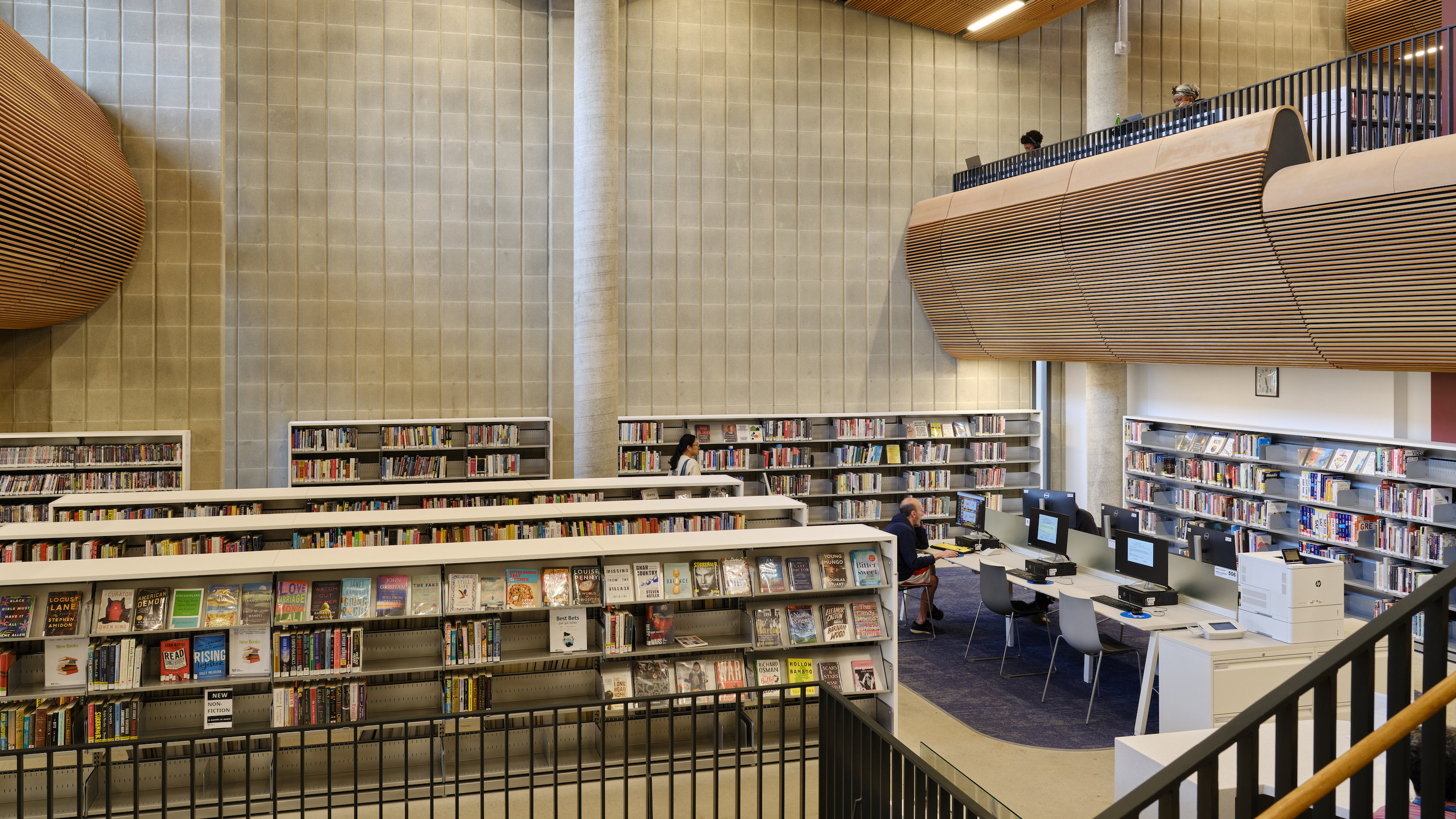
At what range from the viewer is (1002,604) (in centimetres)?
729

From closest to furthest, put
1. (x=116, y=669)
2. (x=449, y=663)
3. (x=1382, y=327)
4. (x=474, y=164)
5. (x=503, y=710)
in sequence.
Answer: (x=503, y=710)
(x=116, y=669)
(x=449, y=663)
(x=1382, y=327)
(x=474, y=164)

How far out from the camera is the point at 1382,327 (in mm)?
7051

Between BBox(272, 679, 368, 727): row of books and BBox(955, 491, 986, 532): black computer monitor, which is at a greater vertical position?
BBox(955, 491, 986, 532): black computer monitor

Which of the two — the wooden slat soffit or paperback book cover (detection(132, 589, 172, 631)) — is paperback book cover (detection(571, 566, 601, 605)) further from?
the wooden slat soffit

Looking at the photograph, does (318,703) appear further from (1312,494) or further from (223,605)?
(1312,494)

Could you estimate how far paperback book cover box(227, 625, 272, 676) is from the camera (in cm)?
476

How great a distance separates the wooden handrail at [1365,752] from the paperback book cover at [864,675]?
3602 millimetres

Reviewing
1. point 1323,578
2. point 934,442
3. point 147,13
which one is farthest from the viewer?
point 934,442

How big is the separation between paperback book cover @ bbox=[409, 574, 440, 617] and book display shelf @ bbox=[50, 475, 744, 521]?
2231 millimetres

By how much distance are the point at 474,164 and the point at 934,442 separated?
247 inches

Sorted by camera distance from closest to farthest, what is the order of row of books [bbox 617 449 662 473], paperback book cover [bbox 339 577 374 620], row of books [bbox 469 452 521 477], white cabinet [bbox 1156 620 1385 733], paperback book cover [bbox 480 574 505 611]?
1. paperback book cover [bbox 339 577 374 620]
2. paperback book cover [bbox 480 574 505 611]
3. white cabinet [bbox 1156 620 1385 733]
4. row of books [bbox 469 452 521 477]
5. row of books [bbox 617 449 662 473]

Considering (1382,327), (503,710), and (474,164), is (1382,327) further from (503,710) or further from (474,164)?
(474,164)

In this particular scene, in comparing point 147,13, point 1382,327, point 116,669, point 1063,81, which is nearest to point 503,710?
point 116,669

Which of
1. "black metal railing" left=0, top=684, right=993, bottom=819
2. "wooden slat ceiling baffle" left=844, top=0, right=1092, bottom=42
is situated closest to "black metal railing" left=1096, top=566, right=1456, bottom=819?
"black metal railing" left=0, top=684, right=993, bottom=819
